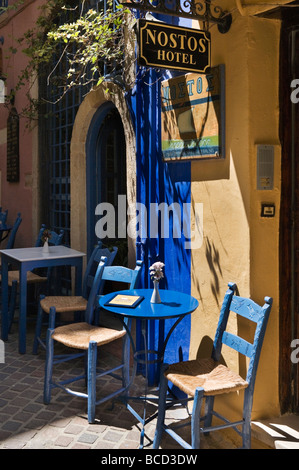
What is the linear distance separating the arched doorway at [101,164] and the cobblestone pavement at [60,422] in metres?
2.25

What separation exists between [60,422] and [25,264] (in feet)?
6.76

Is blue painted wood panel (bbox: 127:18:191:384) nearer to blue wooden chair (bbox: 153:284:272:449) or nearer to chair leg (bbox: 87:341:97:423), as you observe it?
blue wooden chair (bbox: 153:284:272:449)

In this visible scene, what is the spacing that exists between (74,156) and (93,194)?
53 centimetres

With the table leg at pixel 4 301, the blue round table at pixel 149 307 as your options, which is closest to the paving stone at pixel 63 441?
the blue round table at pixel 149 307

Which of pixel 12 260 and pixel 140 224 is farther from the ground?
pixel 140 224

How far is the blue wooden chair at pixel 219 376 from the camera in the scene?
306cm

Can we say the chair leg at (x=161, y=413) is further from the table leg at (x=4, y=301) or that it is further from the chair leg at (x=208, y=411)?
the table leg at (x=4, y=301)

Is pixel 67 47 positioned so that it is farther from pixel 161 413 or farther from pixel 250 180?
pixel 161 413

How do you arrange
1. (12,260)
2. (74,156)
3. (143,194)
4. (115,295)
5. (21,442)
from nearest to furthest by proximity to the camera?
(21,442) < (115,295) < (143,194) < (12,260) < (74,156)

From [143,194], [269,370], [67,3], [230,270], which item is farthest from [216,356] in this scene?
[67,3]

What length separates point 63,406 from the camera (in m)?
4.14

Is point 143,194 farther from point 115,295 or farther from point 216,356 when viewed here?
point 216,356

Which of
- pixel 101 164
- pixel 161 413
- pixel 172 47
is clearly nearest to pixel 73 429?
pixel 161 413

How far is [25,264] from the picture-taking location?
5449 millimetres
